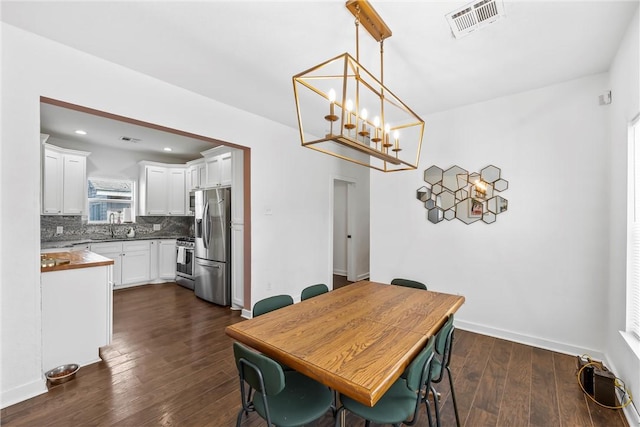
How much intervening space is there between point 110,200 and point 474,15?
21.5 ft

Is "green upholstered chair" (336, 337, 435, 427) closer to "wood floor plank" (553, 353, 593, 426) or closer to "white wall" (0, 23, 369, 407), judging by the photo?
"wood floor plank" (553, 353, 593, 426)

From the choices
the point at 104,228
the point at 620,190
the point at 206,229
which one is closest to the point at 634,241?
the point at 620,190

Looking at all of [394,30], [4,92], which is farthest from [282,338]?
[4,92]

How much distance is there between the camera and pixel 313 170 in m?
4.73

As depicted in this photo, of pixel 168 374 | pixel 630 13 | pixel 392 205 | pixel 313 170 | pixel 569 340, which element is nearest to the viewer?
pixel 630 13

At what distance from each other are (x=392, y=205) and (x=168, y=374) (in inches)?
131

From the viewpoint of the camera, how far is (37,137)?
215 cm

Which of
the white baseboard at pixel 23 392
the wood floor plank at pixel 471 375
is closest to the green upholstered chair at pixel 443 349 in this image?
the wood floor plank at pixel 471 375

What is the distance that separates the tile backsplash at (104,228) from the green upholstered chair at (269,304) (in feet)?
15.9

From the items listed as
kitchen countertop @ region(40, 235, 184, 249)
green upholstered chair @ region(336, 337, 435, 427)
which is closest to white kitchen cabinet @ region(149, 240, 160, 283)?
kitchen countertop @ region(40, 235, 184, 249)

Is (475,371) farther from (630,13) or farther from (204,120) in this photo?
(204,120)

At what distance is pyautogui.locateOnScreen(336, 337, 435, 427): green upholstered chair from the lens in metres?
1.34

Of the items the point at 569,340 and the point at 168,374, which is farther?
the point at 569,340

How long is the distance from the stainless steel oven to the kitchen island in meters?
2.34
